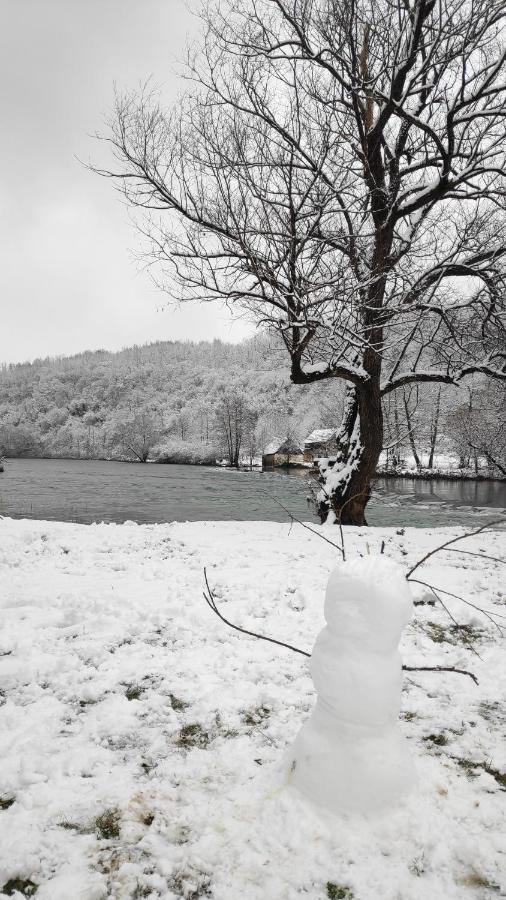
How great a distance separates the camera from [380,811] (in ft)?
5.92

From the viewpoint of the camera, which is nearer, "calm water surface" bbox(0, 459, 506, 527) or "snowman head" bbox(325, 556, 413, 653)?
"snowman head" bbox(325, 556, 413, 653)

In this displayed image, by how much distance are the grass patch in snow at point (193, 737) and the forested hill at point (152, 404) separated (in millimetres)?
30340

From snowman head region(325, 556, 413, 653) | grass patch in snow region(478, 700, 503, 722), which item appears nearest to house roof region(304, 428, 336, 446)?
grass patch in snow region(478, 700, 503, 722)

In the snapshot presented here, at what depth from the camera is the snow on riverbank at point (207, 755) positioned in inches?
63.4

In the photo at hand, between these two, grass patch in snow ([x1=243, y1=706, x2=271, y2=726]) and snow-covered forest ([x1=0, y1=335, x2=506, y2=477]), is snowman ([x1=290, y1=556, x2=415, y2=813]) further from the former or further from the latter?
snow-covered forest ([x1=0, y1=335, x2=506, y2=477])

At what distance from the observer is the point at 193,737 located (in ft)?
7.95

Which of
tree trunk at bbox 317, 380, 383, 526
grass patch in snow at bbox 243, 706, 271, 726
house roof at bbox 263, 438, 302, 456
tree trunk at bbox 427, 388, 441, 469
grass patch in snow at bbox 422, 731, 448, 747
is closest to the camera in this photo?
grass patch in snow at bbox 422, 731, 448, 747

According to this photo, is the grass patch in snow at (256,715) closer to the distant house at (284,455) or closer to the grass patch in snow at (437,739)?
the grass patch in snow at (437,739)

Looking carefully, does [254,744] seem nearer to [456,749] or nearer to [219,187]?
[456,749]

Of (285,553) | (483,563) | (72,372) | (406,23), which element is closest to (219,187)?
(406,23)

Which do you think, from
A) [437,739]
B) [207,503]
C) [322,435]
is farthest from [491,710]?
[322,435]

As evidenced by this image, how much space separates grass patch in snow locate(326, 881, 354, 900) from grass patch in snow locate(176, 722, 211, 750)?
3.08 ft

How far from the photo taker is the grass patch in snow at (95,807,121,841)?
1.78 metres

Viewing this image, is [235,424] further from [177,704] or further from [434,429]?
[177,704]
